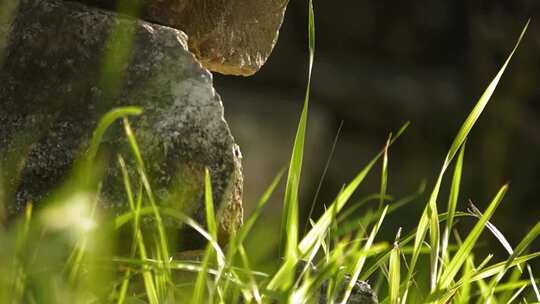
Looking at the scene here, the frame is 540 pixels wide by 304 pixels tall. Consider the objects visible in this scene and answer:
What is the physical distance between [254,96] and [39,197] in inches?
136

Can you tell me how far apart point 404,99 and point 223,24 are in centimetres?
345

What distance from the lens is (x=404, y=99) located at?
4.67 metres

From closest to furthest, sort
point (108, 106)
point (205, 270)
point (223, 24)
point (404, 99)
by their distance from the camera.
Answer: point (205, 270)
point (108, 106)
point (223, 24)
point (404, 99)

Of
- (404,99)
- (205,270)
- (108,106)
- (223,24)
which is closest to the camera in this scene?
(205,270)

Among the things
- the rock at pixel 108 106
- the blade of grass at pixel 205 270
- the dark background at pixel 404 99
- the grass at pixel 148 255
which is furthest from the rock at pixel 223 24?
the dark background at pixel 404 99

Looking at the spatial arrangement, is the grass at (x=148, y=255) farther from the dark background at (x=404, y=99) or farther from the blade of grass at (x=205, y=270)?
the dark background at (x=404, y=99)

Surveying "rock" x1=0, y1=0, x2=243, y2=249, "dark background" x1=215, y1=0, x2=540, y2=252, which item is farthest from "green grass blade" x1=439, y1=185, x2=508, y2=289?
"dark background" x1=215, y1=0, x2=540, y2=252

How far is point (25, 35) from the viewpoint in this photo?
3.70 feet

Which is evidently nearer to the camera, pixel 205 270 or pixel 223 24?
pixel 205 270

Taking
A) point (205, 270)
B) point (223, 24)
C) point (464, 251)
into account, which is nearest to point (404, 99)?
point (223, 24)

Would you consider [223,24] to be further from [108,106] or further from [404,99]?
[404,99]

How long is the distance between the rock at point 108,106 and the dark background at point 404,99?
9.58 feet

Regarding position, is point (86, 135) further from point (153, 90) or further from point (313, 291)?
point (313, 291)

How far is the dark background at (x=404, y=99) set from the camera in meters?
4.32
